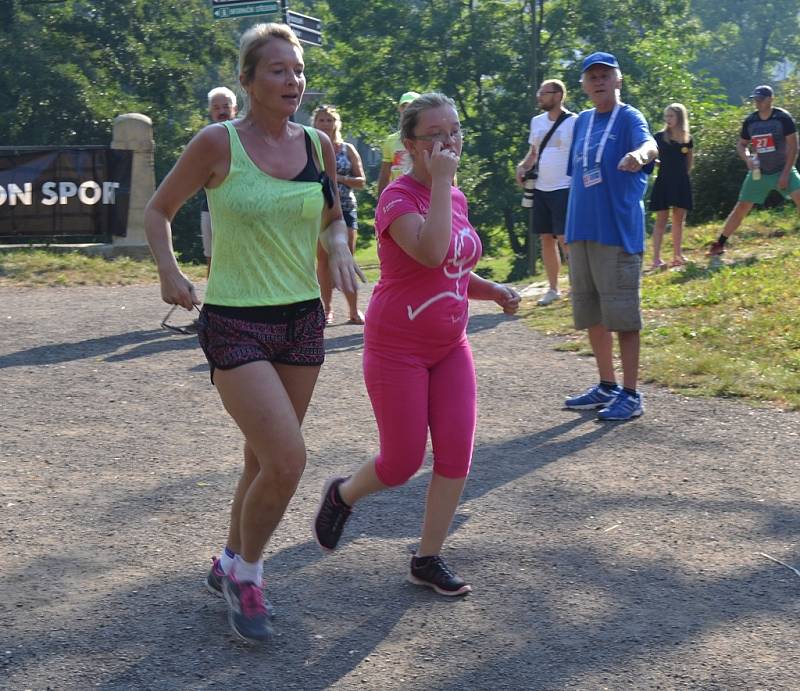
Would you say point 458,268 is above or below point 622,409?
above

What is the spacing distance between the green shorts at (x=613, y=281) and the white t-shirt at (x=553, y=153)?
3808mm

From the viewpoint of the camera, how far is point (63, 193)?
628 inches

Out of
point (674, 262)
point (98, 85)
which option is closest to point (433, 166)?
point (674, 262)

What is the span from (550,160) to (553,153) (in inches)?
2.9

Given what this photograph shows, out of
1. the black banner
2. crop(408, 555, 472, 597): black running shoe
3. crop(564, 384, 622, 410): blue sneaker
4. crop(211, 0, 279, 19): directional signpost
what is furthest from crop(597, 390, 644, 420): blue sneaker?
the black banner

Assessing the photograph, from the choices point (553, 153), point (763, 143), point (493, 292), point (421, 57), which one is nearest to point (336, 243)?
point (493, 292)

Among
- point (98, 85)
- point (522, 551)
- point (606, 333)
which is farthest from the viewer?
point (98, 85)

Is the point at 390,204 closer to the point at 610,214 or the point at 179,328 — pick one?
the point at 610,214

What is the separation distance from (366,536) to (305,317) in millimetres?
1436

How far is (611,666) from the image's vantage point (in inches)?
148

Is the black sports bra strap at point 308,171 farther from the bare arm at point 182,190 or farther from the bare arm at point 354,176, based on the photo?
the bare arm at point 354,176

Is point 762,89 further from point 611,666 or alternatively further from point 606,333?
point 611,666

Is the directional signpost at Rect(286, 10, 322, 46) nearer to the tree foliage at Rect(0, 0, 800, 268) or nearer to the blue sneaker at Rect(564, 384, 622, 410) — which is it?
the blue sneaker at Rect(564, 384, 622, 410)

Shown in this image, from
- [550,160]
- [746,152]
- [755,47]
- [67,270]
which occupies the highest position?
[755,47]
